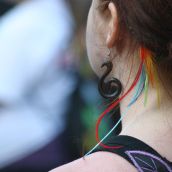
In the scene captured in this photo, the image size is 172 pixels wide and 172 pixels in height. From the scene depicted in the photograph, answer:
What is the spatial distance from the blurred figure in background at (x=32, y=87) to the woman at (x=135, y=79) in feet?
5.72

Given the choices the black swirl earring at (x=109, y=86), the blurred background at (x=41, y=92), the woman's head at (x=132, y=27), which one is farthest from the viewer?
the blurred background at (x=41, y=92)

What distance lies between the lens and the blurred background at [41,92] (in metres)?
3.02

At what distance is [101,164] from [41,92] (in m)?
1.96

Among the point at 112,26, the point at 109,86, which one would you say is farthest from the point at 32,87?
the point at 112,26

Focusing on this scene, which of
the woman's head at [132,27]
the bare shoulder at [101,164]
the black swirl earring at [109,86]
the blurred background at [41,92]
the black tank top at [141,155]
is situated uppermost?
the woman's head at [132,27]

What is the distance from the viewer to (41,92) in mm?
3094

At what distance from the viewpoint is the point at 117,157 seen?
116 cm

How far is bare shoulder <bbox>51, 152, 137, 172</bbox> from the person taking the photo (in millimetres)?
1142

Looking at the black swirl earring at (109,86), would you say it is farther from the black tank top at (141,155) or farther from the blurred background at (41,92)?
the blurred background at (41,92)

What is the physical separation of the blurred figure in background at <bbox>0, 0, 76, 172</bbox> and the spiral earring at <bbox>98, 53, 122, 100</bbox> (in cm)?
176

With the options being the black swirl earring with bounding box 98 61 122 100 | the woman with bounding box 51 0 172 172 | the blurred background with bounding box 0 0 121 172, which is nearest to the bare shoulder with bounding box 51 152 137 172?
the woman with bounding box 51 0 172 172

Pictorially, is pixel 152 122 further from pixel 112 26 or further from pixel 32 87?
pixel 32 87

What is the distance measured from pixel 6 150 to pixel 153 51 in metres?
2.03

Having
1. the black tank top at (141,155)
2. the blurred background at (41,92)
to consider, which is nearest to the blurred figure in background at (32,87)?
the blurred background at (41,92)
